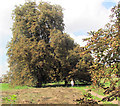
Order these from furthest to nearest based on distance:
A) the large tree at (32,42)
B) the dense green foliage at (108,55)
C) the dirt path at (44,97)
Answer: the large tree at (32,42), the dirt path at (44,97), the dense green foliage at (108,55)

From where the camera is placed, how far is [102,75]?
17.4ft

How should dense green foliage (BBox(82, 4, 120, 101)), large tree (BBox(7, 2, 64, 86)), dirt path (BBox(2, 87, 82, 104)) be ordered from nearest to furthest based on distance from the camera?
dense green foliage (BBox(82, 4, 120, 101)) < dirt path (BBox(2, 87, 82, 104)) < large tree (BBox(7, 2, 64, 86))

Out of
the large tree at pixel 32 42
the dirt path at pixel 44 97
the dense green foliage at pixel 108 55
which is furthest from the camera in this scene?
the large tree at pixel 32 42

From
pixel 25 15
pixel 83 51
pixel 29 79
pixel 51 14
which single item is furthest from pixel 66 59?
pixel 83 51

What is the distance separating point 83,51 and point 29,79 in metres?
23.2

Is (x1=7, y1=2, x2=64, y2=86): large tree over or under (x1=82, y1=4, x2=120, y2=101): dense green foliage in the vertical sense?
over

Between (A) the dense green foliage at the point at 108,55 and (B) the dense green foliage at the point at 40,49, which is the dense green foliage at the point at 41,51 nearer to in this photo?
(B) the dense green foliage at the point at 40,49

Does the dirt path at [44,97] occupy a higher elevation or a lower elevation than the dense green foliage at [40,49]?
lower

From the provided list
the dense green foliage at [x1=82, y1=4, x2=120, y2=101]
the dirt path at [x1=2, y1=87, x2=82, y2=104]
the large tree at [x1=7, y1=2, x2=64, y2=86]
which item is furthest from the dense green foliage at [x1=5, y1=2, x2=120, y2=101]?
the dense green foliage at [x1=82, y1=4, x2=120, y2=101]

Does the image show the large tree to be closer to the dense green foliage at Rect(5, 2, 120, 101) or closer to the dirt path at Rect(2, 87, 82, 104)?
the dense green foliage at Rect(5, 2, 120, 101)

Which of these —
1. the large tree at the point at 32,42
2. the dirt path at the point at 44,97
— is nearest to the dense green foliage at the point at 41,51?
the large tree at the point at 32,42

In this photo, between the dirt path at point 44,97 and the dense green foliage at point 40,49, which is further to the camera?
the dense green foliage at point 40,49

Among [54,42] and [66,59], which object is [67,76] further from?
[54,42]

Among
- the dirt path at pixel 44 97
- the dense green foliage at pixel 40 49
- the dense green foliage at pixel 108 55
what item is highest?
the dense green foliage at pixel 40 49
